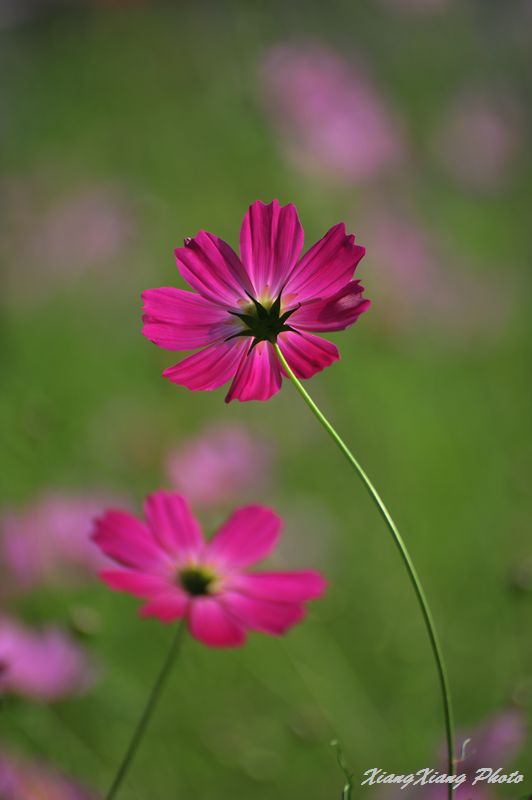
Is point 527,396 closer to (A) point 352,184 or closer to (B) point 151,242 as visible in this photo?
(A) point 352,184

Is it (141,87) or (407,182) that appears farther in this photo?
(141,87)

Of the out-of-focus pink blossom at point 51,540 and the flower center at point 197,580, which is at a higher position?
the out-of-focus pink blossom at point 51,540

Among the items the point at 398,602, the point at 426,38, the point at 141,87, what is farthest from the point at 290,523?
the point at 141,87

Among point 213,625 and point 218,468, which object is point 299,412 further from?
point 213,625

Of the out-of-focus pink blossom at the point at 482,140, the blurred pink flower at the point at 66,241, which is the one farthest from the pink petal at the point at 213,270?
the out-of-focus pink blossom at the point at 482,140

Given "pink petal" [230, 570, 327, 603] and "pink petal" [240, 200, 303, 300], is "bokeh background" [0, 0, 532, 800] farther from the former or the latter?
"pink petal" [240, 200, 303, 300]

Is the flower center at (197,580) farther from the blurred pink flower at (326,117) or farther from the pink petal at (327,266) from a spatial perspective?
the blurred pink flower at (326,117)

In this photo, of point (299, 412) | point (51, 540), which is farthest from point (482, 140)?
point (51, 540)
